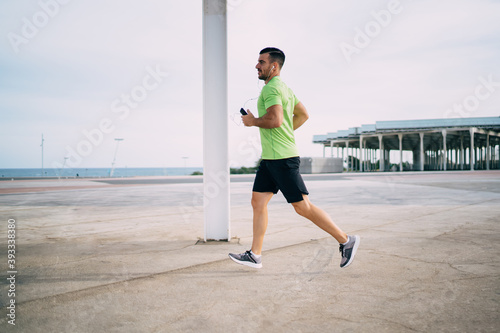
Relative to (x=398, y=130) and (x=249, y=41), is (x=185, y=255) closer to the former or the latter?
(x=249, y=41)

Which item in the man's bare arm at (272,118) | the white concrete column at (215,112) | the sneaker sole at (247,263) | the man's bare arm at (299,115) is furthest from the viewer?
the white concrete column at (215,112)

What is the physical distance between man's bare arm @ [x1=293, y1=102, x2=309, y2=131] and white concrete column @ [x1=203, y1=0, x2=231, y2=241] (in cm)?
100

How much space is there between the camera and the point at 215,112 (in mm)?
3906

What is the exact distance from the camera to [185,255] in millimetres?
3242

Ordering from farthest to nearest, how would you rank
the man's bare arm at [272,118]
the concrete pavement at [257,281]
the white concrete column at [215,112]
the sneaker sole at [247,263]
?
the white concrete column at [215,112], the sneaker sole at [247,263], the man's bare arm at [272,118], the concrete pavement at [257,281]

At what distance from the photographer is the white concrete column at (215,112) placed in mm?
3859

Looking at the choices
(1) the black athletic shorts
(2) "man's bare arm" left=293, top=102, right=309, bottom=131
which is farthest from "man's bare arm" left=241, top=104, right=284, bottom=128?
(2) "man's bare arm" left=293, top=102, right=309, bottom=131

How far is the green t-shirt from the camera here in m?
2.79

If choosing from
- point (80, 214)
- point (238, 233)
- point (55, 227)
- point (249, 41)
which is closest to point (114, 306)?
point (238, 233)

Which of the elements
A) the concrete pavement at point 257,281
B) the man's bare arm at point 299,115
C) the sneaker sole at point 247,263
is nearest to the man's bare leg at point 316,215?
the concrete pavement at point 257,281

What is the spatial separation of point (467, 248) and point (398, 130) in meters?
43.0

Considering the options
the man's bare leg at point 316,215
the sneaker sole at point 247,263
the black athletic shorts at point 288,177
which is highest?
the black athletic shorts at point 288,177

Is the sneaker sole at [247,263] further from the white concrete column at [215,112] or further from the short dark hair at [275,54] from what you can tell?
the short dark hair at [275,54]

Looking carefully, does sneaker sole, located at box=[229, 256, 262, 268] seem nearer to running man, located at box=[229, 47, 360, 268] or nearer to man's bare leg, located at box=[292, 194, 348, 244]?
running man, located at box=[229, 47, 360, 268]
